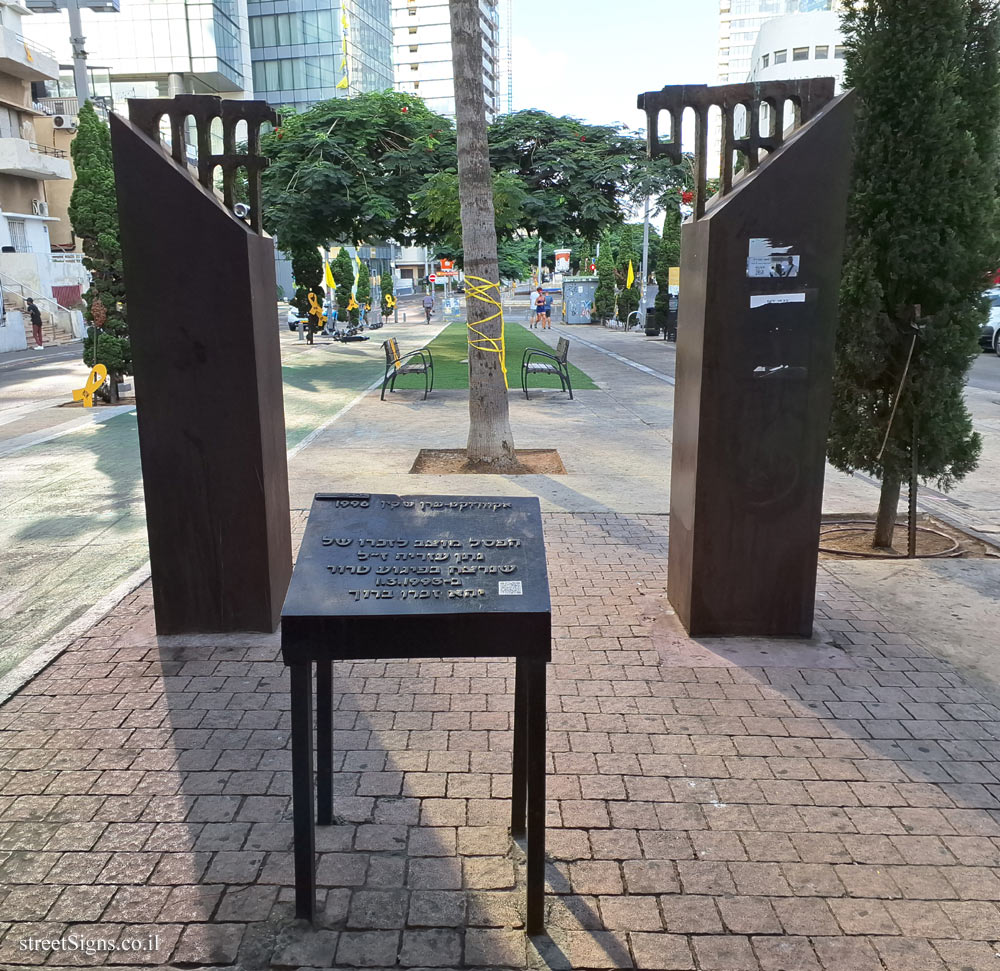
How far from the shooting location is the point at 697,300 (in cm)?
492

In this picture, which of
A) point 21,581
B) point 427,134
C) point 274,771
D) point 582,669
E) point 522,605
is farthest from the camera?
point 427,134

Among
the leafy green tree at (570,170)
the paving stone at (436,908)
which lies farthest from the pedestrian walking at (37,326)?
the paving stone at (436,908)

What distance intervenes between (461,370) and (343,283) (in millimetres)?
15785

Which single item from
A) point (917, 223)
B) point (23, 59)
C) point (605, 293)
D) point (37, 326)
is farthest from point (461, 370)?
point (23, 59)

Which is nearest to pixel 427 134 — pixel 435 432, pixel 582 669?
pixel 435 432

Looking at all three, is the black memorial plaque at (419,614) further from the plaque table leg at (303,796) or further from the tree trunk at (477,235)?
the tree trunk at (477,235)

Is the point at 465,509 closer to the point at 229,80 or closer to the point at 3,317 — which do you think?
the point at 3,317

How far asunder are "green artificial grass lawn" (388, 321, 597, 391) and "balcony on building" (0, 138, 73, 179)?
24.1 m

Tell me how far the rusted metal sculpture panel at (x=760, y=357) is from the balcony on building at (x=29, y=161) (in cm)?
4507

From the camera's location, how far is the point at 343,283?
113ft

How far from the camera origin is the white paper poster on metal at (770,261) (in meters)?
4.70

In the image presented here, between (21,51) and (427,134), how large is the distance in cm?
3264

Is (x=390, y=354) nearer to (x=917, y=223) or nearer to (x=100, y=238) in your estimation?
(x=100, y=238)

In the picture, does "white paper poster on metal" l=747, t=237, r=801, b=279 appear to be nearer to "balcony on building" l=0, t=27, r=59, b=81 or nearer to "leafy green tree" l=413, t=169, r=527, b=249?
"leafy green tree" l=413, t=169, r=527, b=249
